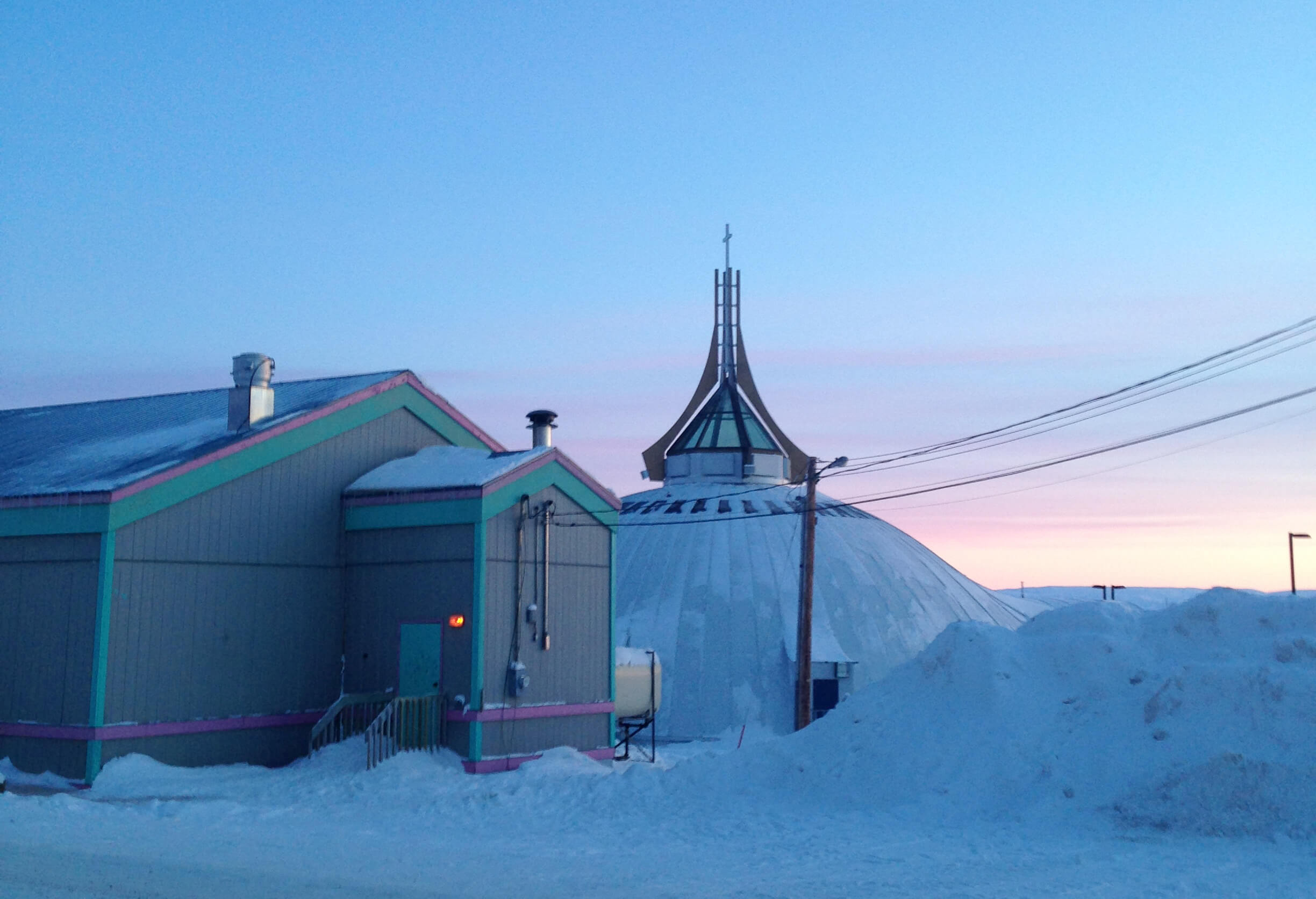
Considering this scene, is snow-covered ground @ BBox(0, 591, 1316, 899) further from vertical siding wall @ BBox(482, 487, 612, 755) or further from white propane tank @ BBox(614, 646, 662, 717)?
white propane tank @ BBox(614, 646, 662, 717)

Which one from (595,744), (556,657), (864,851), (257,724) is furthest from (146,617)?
(864,851)

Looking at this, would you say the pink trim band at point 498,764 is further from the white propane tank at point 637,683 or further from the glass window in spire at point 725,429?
the glass window in spire at point 725,429

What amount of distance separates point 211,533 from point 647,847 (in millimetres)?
10728

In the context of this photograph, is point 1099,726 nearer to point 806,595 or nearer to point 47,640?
point 806,595

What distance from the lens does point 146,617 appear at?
21141 mm

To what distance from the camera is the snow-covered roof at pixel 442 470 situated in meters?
23.8

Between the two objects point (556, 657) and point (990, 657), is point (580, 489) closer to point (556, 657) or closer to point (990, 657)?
point (556, 657)

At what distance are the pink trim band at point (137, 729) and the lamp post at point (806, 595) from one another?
10127 mm

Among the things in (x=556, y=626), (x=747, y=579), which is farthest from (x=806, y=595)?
(x=747, y=579)

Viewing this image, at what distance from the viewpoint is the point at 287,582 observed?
2361 cm

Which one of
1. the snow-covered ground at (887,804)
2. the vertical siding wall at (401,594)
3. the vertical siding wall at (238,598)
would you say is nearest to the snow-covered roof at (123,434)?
the vertical siding wall at (238,598)

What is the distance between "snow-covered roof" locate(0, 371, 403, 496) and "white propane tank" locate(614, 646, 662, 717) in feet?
27.3

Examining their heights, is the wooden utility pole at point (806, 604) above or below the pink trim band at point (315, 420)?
below

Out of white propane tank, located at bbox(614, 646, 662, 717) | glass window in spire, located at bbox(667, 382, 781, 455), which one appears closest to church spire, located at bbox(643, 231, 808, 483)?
glass window in spire, located at bbox(667, 382, 781, 455)
